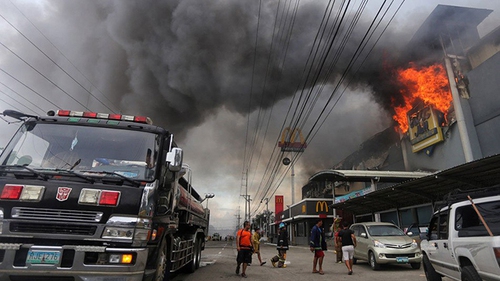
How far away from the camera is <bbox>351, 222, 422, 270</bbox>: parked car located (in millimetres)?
8367

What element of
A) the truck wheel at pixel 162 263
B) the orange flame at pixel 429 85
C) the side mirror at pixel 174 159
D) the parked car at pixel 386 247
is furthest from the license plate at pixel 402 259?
the orange flame at pixel 429 85

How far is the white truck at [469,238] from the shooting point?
3432 millimetres

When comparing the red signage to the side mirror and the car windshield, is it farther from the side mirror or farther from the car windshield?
the side mirror

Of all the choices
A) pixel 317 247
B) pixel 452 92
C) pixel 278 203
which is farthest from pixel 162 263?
pixel 278 203

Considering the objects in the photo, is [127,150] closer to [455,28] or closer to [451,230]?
[451,230]

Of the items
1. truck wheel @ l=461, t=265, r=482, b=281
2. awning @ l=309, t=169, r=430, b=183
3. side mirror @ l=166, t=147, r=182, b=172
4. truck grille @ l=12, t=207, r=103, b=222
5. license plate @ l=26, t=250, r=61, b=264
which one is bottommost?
truck wheel @ l=461, t=265, r=482, b=281

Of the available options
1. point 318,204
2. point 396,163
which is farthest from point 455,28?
point 318,204

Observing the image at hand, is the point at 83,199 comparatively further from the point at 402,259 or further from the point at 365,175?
the point at 365,175

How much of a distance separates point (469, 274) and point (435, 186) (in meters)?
9.24

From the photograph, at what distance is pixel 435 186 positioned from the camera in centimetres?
1176

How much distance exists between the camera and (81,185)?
349 centimetres

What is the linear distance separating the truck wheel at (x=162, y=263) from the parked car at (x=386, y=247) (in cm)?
647

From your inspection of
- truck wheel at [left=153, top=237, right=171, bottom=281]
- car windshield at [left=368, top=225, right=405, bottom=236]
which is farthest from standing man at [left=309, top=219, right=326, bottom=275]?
truck wheel at [left=153, top=237, right=171, bottom=281]

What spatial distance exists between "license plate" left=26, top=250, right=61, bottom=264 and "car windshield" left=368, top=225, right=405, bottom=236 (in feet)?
28.9
